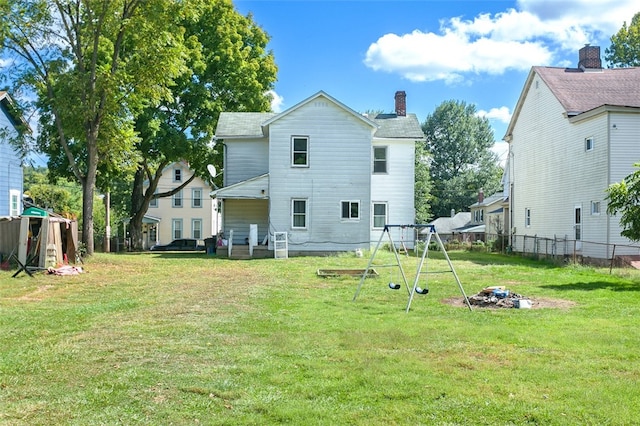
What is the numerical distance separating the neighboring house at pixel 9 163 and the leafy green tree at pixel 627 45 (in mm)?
43954

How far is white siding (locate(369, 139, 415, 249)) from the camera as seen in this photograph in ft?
96.1

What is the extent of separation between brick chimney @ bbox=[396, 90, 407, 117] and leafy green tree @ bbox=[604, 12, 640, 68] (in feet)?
79.5

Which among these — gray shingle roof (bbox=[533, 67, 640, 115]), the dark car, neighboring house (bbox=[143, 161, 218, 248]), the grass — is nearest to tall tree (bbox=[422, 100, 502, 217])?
neighboring house (bbox=[143, 161, 218, 248])

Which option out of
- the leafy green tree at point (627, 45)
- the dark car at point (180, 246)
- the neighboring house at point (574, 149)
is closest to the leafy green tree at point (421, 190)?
the leafy green tree at point (627, 45)

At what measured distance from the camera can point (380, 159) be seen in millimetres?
29516

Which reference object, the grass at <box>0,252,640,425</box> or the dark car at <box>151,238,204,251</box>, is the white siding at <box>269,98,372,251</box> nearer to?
the grass at <box>0,252,640,425</box>

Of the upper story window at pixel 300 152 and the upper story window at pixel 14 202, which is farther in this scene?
the upper story window at pixel 300 152

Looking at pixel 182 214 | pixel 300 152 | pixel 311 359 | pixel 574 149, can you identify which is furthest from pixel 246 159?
pixel 182 214

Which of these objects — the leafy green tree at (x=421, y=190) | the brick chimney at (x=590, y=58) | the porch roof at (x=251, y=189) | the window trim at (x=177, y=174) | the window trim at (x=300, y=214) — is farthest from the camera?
the leafy green tree at (x=421, y=190)

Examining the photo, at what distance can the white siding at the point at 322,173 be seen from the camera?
25.4 meters

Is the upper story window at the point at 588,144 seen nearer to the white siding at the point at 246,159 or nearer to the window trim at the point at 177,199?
the white siding at the point at 246,159

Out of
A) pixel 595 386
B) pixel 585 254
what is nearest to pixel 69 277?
pixel 595 386

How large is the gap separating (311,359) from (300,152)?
1936cm

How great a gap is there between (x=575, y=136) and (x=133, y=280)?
18983 millimetres
